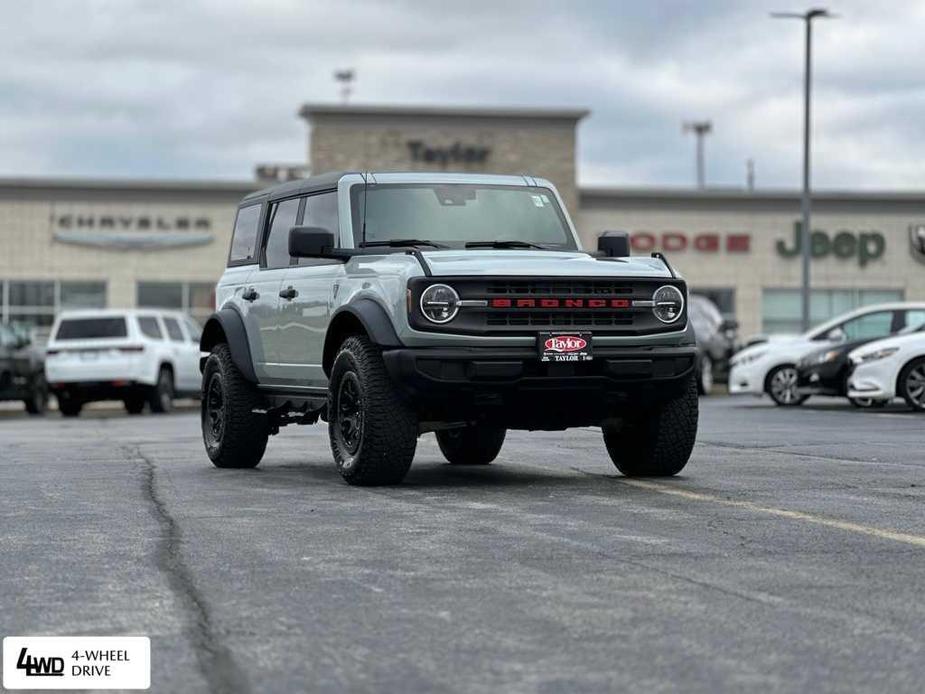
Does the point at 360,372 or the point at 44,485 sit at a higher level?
the point at 360,372

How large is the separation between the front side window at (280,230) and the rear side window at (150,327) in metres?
16.6

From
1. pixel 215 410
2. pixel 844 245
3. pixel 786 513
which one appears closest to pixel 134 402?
pixel 215 410

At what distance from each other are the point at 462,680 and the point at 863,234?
176 feet

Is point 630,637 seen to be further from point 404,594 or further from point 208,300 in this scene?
point 208,300

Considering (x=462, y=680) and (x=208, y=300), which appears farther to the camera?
(x=208, y=300)

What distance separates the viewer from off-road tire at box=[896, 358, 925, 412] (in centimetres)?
2242

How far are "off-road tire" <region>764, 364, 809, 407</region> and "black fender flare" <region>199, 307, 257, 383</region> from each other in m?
13.5

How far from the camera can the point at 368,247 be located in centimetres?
1187

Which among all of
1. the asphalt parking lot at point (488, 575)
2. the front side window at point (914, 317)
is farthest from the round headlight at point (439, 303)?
the front side window at point (914, 317)

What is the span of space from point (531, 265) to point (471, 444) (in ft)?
8.61

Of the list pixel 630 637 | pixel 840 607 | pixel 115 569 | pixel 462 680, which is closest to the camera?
pixel 462 680

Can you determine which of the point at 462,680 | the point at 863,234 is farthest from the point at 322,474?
the point at 863,234

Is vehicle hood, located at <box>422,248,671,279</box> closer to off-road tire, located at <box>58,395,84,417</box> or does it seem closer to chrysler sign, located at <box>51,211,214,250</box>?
off-road tire, located at <box>58,395,84,417</box>

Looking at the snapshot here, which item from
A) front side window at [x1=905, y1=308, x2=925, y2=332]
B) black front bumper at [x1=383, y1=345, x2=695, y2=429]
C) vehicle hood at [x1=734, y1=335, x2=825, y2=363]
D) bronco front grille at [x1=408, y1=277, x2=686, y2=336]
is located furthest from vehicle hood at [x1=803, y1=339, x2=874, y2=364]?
bronco front grille at [x1=408, y1=277, x2=686, y2=336]
